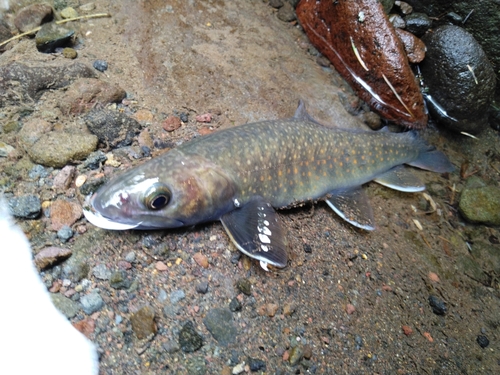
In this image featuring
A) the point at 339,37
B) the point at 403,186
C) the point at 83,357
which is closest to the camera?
the point at 83,357

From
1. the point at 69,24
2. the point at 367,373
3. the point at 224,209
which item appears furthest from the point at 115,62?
the point at 367,373

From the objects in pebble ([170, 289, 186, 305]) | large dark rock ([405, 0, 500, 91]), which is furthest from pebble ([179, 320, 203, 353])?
large dark rock ([405, 0, 500, 91])

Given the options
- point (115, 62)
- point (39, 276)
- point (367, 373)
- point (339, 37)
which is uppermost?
point (339, 37)

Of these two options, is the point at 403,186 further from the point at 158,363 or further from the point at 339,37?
the point at 158,363

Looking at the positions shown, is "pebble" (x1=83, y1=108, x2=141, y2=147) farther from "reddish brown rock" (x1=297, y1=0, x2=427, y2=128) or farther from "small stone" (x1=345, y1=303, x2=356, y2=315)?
"reddish brown rock" (x1=297, y1=0, x2=427, y2=128)

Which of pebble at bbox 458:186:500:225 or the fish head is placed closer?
the fish head

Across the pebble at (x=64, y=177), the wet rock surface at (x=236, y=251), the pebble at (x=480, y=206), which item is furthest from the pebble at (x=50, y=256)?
the pebble at (x=480, y=206)

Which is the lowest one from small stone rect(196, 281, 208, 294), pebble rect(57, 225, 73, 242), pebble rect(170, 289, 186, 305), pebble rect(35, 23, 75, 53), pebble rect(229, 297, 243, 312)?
pebble rect(229, 297, 243, 312)
